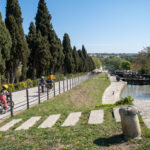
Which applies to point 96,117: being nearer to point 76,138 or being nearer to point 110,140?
point 76,138

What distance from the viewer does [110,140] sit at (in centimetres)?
486

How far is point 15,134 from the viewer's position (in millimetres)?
5988

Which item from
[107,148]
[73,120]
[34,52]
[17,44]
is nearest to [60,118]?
[73,120]

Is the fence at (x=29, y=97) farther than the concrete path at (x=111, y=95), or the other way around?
the concrete path at (x=111, y=95)

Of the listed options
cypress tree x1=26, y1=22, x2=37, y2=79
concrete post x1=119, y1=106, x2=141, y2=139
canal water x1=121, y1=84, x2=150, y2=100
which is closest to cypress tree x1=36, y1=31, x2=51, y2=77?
cypress tree x1=26, y1=22, x2=37, y2=79

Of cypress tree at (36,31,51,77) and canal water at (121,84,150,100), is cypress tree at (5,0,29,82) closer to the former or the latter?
cypress tree at (36,31,51,77)

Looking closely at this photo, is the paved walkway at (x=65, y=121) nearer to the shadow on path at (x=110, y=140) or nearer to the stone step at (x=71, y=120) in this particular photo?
the stone step at (x=71, y=120)

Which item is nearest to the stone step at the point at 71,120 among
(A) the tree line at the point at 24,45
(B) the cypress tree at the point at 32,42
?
(A) the tree line at the point at 24,45

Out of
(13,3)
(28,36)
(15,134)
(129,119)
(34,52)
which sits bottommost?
(15,134)

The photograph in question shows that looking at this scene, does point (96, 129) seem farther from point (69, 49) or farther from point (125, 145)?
point (69, 49)

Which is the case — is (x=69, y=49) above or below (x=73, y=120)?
above

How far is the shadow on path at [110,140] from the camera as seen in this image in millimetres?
4704

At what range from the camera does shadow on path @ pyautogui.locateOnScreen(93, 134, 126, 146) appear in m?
4.70

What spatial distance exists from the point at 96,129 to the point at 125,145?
51.0 inches
